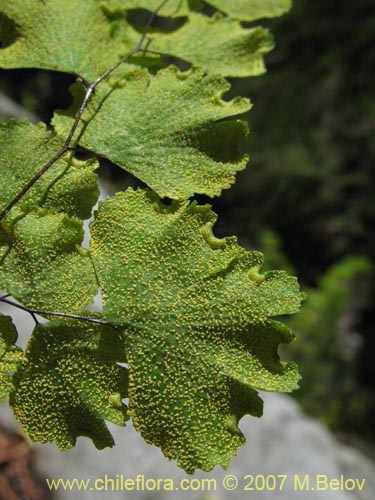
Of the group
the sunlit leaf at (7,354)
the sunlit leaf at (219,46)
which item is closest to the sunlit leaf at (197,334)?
the sunlit leaf at (7,354)

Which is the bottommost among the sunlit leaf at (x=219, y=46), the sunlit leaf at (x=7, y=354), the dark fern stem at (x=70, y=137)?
the sunlit leaf at (x=7, y=354)

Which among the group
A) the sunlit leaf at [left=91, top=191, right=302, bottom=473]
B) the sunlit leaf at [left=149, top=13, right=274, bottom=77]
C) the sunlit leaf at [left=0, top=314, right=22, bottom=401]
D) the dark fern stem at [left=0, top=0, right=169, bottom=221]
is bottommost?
the sunlit leaf at [left=0, top=314, right=22, bottom=401]

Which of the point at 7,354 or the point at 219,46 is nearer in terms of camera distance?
the point at 7,354

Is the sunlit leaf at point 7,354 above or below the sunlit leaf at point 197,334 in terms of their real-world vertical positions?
below

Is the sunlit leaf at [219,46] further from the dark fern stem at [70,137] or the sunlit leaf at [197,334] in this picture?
the sunlit leaf at [197,334]

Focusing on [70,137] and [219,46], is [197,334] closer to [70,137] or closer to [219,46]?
[70,137]

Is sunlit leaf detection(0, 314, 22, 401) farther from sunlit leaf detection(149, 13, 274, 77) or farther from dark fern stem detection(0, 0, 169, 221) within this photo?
sunlit leaf detection(149, 13, 274, 77)

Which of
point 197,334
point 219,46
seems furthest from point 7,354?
point 219,46

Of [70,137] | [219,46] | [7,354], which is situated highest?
[219,46]

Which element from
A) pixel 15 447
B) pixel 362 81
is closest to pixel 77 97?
pixel 15 447

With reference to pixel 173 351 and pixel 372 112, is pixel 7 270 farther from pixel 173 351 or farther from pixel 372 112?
pixel 372 112

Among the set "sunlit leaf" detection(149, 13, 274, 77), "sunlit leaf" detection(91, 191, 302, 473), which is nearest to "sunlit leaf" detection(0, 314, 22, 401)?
"sunlit leaf" detection(91, 191, 302, 473)
